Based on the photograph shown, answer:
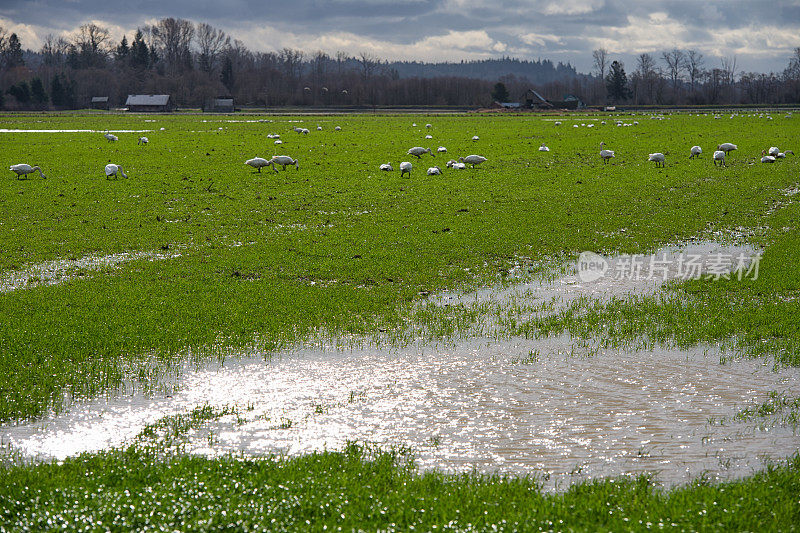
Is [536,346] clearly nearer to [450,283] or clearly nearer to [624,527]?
[450,283]

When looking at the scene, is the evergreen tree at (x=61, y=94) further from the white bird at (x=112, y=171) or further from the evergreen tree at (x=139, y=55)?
the white bird at (x=112, y=171)

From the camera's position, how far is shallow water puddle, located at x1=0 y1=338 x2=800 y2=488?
828 centimetres

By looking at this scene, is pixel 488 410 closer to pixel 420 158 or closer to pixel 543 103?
pixel 420 158

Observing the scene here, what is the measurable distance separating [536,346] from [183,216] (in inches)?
600

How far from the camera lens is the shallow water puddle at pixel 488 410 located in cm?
828

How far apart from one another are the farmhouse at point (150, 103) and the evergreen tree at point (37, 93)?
1664 centimetres

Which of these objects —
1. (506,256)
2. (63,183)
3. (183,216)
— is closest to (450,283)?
(506,256)

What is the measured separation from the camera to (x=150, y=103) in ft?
495

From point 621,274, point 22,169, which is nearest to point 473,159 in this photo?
point 621,274

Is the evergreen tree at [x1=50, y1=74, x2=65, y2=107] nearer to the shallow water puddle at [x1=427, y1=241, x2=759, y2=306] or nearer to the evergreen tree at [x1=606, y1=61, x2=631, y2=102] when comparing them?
the evergreen tree at [x1=606, y1=61, x2=631, y2=102]

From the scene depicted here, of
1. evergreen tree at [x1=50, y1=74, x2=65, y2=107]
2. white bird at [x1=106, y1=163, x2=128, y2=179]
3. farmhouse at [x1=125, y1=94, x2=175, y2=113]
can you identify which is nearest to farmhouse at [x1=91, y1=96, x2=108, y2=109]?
evergreen tree at [x1=50, y1=74, x2=65, y2=107]

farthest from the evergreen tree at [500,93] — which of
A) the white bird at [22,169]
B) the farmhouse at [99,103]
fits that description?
the white bird at [22,169]

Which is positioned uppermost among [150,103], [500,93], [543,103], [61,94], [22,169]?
[61,94]

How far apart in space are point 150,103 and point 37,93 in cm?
2244
